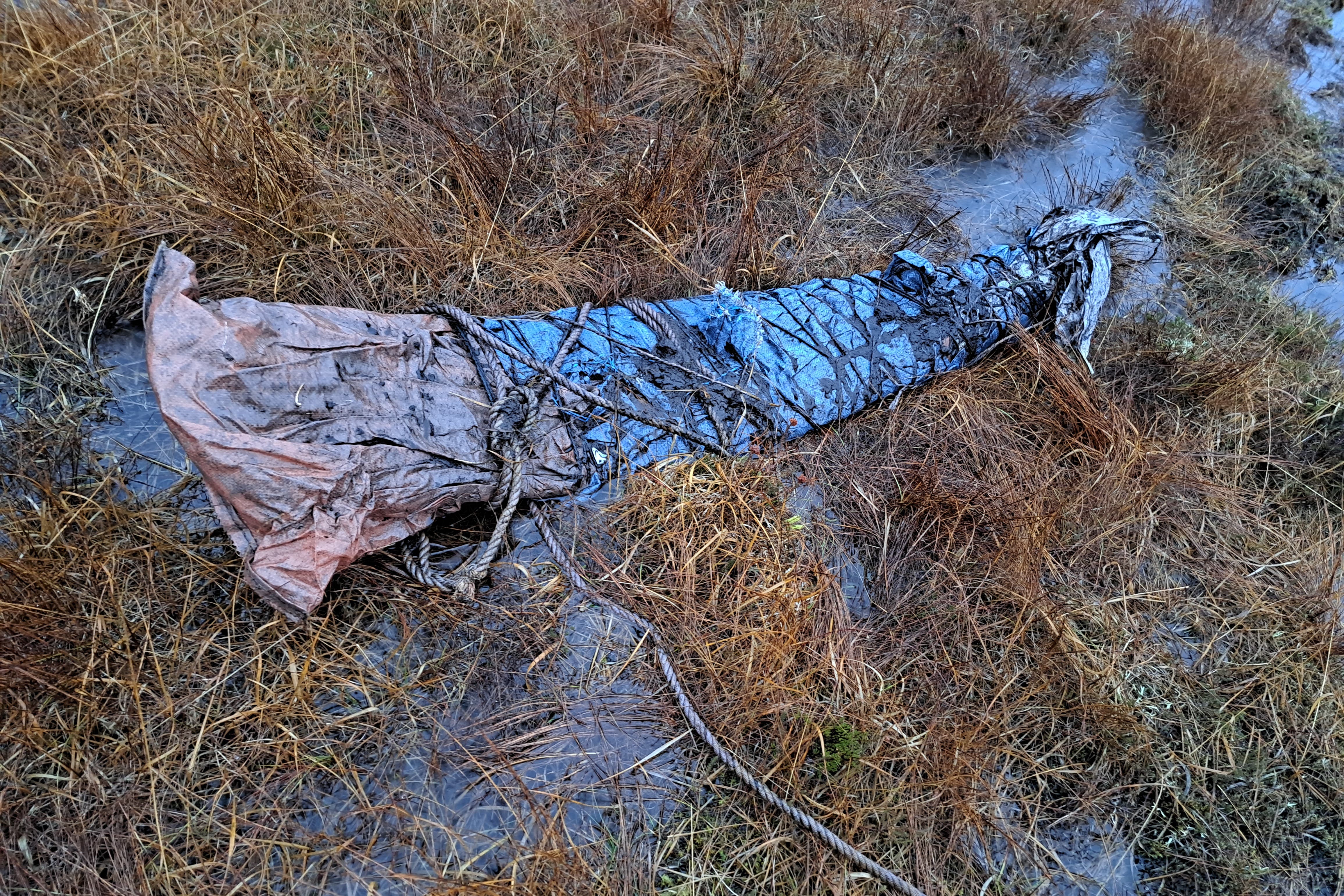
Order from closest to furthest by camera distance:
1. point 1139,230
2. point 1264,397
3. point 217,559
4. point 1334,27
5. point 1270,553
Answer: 1. point 217,559
2. point 1270,553
3. point 1264,397
4. point 1139,230
5. point 1334,27

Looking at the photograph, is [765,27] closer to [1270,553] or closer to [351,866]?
[1270,553]

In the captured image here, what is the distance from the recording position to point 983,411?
286 centimetres

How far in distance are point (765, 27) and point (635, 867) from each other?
3.63 metres

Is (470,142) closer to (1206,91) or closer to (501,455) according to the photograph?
(501,455)

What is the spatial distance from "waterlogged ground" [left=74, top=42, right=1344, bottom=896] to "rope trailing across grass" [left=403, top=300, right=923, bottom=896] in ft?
0.19

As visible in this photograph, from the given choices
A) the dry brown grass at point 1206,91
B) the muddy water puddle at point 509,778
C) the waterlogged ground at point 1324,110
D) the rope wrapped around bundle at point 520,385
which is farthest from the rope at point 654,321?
the dry brown grass at point 1206,91

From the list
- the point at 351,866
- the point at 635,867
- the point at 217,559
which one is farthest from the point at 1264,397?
the point at 217,559

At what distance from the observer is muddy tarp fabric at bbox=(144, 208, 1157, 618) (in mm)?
1819

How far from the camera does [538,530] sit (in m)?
2.27

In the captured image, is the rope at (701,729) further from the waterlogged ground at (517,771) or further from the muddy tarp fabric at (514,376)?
the muddy tarp fabric at (514,376)

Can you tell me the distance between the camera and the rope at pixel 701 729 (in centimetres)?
188

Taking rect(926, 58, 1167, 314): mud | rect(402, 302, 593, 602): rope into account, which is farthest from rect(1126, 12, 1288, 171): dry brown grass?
rect(402, 302, 593, 602): rope

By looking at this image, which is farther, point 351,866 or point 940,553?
point 940,553

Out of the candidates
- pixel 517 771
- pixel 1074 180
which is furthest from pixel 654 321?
pixel 1074 180
